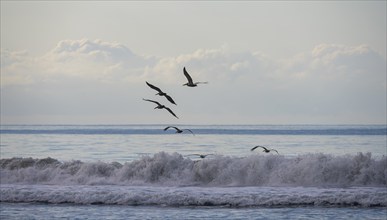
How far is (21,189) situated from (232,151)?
20385mm

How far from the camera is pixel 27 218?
2091 centimetres

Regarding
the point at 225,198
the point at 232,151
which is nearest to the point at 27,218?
the point at 225,198

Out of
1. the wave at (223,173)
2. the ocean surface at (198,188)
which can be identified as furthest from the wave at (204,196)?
the wave at (223,173)

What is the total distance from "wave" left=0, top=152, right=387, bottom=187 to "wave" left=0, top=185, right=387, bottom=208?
1927 millimetres

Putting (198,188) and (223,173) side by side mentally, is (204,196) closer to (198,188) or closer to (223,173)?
(198,188)

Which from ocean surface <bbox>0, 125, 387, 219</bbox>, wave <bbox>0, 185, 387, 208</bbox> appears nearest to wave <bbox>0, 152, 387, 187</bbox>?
ocean surface <bbox>0, 125, 387, 219</bbox>

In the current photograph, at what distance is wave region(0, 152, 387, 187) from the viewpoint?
1128 inches

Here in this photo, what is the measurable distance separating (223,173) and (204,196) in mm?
5597

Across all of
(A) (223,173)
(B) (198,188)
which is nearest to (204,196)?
(B) (198,188)

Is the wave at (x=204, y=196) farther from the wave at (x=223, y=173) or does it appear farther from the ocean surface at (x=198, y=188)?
the wave at (x=223, y=173)

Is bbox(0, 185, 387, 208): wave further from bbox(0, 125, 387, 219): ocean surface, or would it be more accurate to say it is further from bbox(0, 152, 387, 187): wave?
bbox(0, 152, 387, 187): wave

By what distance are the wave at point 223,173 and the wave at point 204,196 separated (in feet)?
6.32

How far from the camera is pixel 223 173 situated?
29828 millimetres

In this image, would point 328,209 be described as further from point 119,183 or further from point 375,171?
point 119,183
